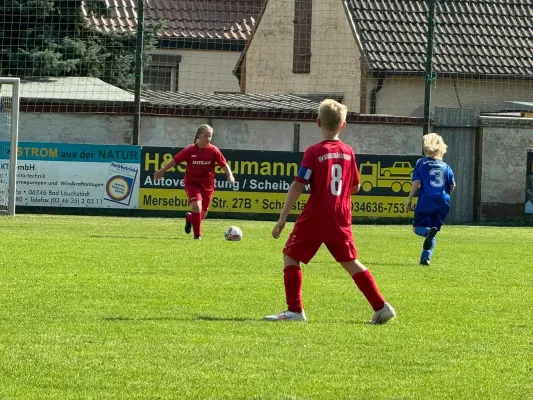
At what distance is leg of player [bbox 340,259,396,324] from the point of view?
9.48m

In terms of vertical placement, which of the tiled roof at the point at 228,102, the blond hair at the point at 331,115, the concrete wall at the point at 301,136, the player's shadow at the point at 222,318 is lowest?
the player's shadow at the point at 222,318

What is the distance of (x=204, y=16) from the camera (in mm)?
45062

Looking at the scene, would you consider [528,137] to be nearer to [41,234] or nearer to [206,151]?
[206,151]

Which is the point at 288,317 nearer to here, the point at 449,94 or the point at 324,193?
the point at 324,193

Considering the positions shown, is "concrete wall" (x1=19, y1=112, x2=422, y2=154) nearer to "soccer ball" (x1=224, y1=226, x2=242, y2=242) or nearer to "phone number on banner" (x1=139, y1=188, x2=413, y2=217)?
"phone number on banner" (x1=139, y1=188, x2=413, y2=217)

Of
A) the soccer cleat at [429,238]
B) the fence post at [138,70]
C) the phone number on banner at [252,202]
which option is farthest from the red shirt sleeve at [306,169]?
the fence post at [138,70]

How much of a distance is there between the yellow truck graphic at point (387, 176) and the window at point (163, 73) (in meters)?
13.6

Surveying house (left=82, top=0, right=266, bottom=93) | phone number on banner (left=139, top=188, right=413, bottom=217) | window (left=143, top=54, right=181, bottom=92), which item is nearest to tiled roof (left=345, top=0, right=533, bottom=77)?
house (left=82, top=0, right=266, bottom=93)

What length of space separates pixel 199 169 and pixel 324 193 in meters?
10.4

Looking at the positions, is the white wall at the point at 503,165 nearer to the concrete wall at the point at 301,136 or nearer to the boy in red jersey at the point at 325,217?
the concrete wall at the point at 301,136

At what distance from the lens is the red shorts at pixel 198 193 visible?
1975 centimetres

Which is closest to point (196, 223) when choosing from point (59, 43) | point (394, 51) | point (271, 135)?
point (271, 135)

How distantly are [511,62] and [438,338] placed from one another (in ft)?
101

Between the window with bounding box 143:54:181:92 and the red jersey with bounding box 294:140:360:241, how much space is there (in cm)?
2956
